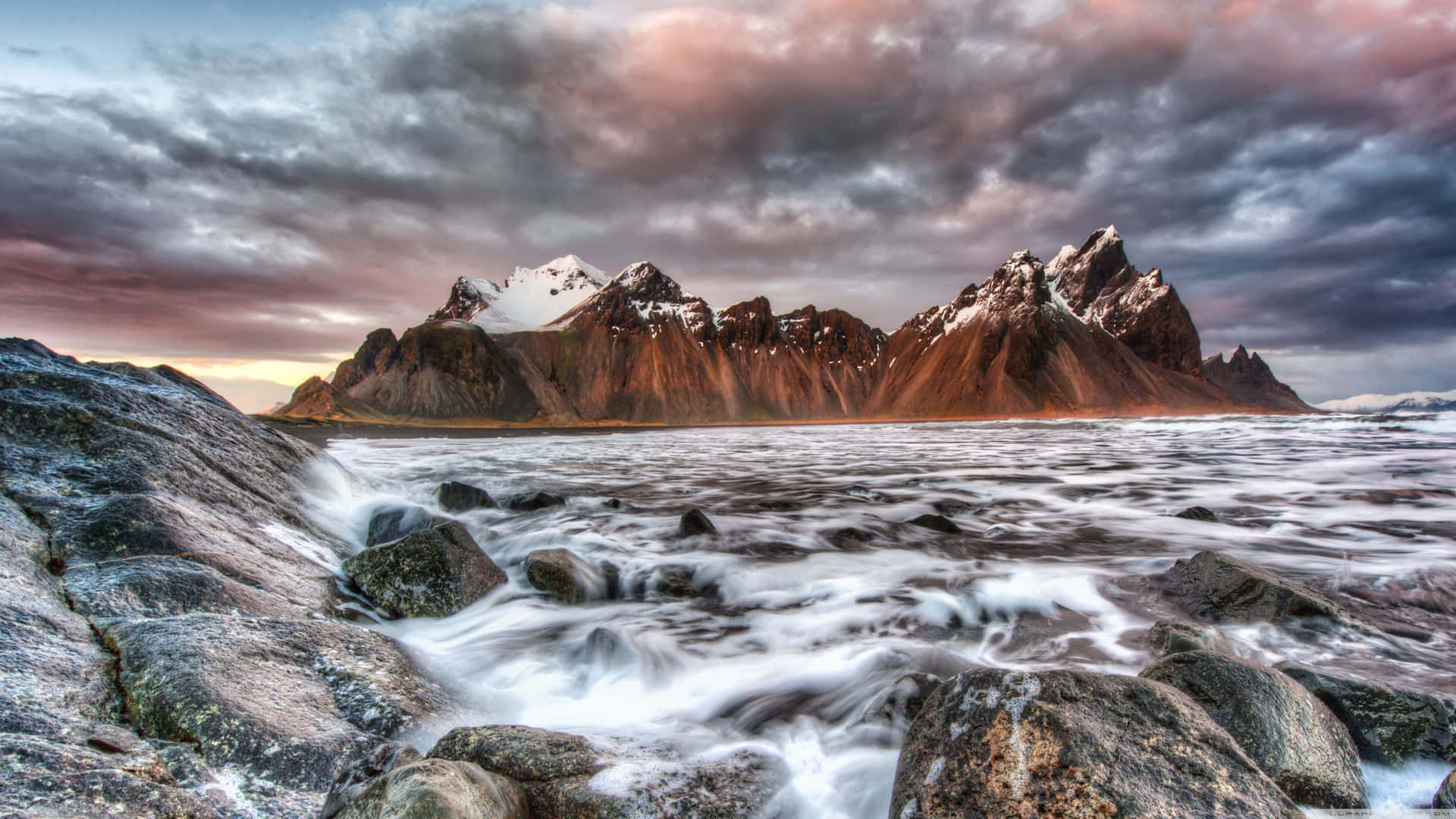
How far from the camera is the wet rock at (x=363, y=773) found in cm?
247

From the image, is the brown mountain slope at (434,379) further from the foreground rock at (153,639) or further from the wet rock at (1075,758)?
the wet rock at (1075,758)

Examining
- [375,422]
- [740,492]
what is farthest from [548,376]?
[740,492]

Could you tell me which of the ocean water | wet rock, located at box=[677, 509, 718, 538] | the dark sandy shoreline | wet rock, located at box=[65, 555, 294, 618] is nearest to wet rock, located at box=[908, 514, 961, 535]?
the ocean water

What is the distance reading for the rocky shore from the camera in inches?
98.3

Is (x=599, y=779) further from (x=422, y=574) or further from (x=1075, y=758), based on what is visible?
(x=422, y=574)

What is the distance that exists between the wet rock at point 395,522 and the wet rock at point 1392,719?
991cm

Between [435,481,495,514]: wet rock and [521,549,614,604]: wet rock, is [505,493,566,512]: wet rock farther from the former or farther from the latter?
[521,549,614,604]: wet rock

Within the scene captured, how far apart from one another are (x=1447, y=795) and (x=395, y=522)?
35.8ft

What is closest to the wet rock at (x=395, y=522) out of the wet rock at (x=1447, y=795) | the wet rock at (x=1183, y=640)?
the wet rock at (x=1183, y=640)

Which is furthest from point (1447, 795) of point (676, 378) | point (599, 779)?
point (676, 378)

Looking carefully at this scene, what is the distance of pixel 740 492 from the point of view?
18250 mm

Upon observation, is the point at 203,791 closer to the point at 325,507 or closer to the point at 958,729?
the point at 958,729

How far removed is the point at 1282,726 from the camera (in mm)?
3342

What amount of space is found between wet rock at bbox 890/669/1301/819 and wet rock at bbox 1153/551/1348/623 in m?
4.61
